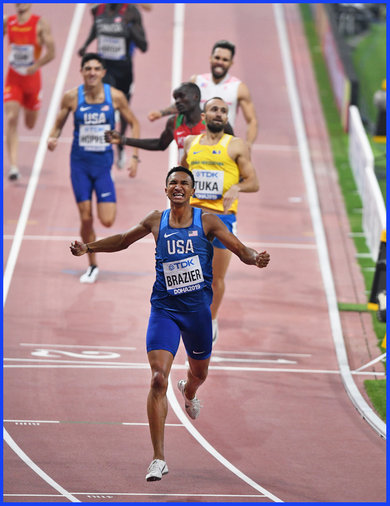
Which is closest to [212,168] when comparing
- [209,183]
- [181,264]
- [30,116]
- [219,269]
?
[209,183]

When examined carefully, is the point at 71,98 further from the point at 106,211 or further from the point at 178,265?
the point at 178,265

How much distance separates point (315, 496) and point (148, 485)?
1.35 m

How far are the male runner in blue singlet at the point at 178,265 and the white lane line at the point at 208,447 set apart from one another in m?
1.10

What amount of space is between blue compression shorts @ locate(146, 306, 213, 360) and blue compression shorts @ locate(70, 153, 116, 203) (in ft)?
15.2

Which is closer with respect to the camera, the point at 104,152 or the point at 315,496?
the point at 315,496

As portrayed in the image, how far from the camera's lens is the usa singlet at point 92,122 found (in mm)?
13719

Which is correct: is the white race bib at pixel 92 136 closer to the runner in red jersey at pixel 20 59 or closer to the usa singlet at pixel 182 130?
the usa singlet at pixel 182 130

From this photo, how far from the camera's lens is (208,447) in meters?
10.4

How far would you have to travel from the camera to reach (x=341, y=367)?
40.7ft

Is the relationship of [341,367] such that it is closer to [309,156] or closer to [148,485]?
[148,485]

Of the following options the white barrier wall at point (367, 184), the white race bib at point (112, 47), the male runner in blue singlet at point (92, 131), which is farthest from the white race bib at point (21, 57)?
the white barrier wall at point (367, 184)

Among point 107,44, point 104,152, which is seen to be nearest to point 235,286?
point 104,152

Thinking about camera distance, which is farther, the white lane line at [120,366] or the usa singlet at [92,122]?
the usa singlet at [92,122]

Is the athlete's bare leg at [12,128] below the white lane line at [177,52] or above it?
below
